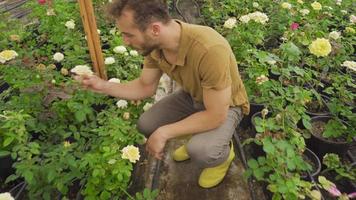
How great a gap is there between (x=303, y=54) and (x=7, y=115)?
2.50 metres

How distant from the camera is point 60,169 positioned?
5.93 ft

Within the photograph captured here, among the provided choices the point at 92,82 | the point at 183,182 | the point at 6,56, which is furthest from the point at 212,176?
the point at 6,56

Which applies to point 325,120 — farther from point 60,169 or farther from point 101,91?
point 60,169

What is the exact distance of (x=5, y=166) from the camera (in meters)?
2.16

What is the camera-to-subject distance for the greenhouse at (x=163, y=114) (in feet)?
5.99

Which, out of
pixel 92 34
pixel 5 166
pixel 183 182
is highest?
pixel 92 34

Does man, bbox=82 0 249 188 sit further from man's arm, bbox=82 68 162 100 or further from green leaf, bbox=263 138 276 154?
green leaf, bbox=263 138 276 154

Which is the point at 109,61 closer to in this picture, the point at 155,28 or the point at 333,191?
the point at 155,28

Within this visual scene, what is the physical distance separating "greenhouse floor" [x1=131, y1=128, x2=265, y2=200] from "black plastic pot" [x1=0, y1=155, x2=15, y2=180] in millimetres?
808

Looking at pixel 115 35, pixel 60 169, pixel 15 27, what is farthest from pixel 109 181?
pixel 15 27

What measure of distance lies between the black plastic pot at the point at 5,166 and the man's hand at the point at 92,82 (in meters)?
0.64

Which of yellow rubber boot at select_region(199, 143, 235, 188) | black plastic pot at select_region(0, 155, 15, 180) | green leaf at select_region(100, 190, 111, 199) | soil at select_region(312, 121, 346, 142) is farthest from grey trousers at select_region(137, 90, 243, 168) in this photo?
black plastic pot at select_region(0, 155, 15, 180)

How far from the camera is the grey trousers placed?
6.97ft

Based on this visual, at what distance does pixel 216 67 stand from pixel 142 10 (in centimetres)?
48
